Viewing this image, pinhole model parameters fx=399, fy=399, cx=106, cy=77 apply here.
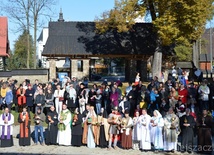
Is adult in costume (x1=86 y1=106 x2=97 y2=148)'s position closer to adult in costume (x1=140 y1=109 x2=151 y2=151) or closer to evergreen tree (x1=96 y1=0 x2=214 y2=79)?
adult in costume (x1=140 y1=109 x2=151 y2=151)

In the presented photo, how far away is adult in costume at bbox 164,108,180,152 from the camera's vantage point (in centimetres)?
1515

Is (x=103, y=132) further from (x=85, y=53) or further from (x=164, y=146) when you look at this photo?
(x=85, y=53)

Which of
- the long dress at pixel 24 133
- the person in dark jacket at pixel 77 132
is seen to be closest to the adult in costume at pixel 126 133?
the person in dark jacket at pixel 77 132

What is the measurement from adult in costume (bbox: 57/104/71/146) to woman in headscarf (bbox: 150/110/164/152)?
3351 millimetres

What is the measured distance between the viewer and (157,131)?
15.5 metres

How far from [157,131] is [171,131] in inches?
22.8

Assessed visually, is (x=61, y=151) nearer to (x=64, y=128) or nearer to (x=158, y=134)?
(x=64, y=128)

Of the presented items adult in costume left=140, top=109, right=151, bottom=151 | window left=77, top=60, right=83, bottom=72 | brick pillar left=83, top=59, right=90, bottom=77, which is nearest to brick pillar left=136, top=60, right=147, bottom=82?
brick pillar left=83, top=59, right=90, bottom=77

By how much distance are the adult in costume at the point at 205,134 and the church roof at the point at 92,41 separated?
2226cm

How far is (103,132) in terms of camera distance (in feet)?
52.6

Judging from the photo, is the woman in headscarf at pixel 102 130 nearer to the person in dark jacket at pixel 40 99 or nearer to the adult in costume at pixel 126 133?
the adult in costume at pixel 126 133

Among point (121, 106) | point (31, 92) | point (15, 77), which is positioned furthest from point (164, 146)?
point (15, 77)

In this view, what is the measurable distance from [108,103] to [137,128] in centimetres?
461

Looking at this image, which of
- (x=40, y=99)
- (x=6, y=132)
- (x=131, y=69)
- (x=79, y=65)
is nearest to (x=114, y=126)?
(x=6, y=132)
